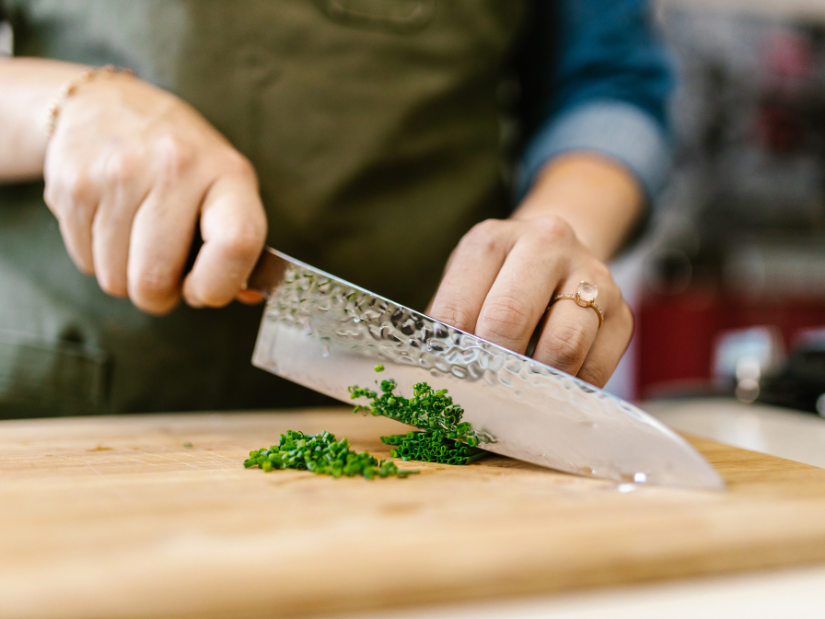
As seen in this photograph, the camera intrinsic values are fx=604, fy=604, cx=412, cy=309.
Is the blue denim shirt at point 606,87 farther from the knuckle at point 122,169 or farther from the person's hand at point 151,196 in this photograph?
the knuckle at point 122,169

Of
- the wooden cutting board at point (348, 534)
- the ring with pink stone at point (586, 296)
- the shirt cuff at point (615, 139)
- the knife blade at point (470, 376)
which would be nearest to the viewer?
the wooden cutting board at point (348, 534)

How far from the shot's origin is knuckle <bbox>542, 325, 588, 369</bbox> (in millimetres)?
863

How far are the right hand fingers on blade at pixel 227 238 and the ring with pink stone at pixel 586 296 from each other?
502 millimetres

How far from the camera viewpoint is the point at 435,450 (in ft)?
2.97

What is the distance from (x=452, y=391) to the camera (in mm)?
910

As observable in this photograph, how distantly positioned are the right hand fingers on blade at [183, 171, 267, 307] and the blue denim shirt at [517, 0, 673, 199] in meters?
0.83

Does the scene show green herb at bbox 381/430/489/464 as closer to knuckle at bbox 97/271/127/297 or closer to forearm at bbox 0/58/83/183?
knuckle at bbox 97/271/127/297

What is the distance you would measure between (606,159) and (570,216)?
0.26m

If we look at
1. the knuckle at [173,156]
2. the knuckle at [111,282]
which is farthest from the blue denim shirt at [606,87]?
the knuckle at [111,282]

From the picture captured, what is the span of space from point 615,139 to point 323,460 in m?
1.06

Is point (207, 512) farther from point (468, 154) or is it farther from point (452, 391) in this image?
point (468, 154)

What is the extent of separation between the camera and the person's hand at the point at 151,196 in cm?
99

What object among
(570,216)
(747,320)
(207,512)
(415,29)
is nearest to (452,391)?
(207,512)

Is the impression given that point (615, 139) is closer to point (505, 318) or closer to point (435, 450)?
point (505, 318)
